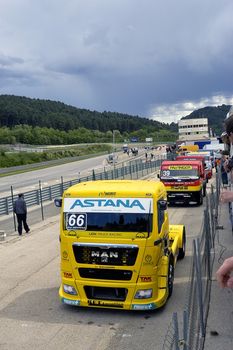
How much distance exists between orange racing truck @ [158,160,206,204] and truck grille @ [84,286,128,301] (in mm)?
15715

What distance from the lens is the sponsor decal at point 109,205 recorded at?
9188mm

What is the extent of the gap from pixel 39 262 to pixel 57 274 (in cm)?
165

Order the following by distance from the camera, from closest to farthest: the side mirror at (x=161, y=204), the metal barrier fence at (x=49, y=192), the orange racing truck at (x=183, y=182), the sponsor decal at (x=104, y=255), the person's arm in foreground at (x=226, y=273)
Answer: the person's arm in foreground at (x=226, y=273), the sponsor decal at (x=104, y=255), the side mirror at (x=161, y=204), the orange racing truck at (x=183, y=182), the metal barrier fence at (x=49, y=192)

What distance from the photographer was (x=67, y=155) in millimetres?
108312

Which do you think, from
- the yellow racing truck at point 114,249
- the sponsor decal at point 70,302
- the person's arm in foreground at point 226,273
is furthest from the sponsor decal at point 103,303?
the person's arm in foreground at point 226,273

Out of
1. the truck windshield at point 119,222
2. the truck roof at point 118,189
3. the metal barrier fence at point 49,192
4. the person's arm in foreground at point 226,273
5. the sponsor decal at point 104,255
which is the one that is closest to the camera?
the person's arm in foreground at point 226,273

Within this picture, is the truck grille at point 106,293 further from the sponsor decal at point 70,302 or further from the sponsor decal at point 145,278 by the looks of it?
the sponsor decal at point 145,278

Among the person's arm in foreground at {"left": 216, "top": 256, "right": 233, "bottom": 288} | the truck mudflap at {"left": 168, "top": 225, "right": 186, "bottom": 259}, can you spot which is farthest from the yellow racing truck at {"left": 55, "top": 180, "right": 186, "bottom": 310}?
the person's arm in foreground at {"left": 216, "top": 256, "right": 233, "bottom": 288}

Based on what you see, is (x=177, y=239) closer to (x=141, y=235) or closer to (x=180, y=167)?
(x=141, y=235)

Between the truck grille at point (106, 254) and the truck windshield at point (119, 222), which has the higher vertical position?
the truck windshield at point (119, 222)

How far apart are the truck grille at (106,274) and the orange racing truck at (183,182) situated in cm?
1574

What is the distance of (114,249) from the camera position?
8961 mm

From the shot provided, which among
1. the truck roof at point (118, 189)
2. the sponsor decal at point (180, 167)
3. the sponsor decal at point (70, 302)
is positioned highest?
the truck roof at point (118, 189)

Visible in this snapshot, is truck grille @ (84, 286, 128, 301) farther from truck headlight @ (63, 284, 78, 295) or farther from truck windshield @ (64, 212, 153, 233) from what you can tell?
truck windshield @ (64, 212, 153, 233)
